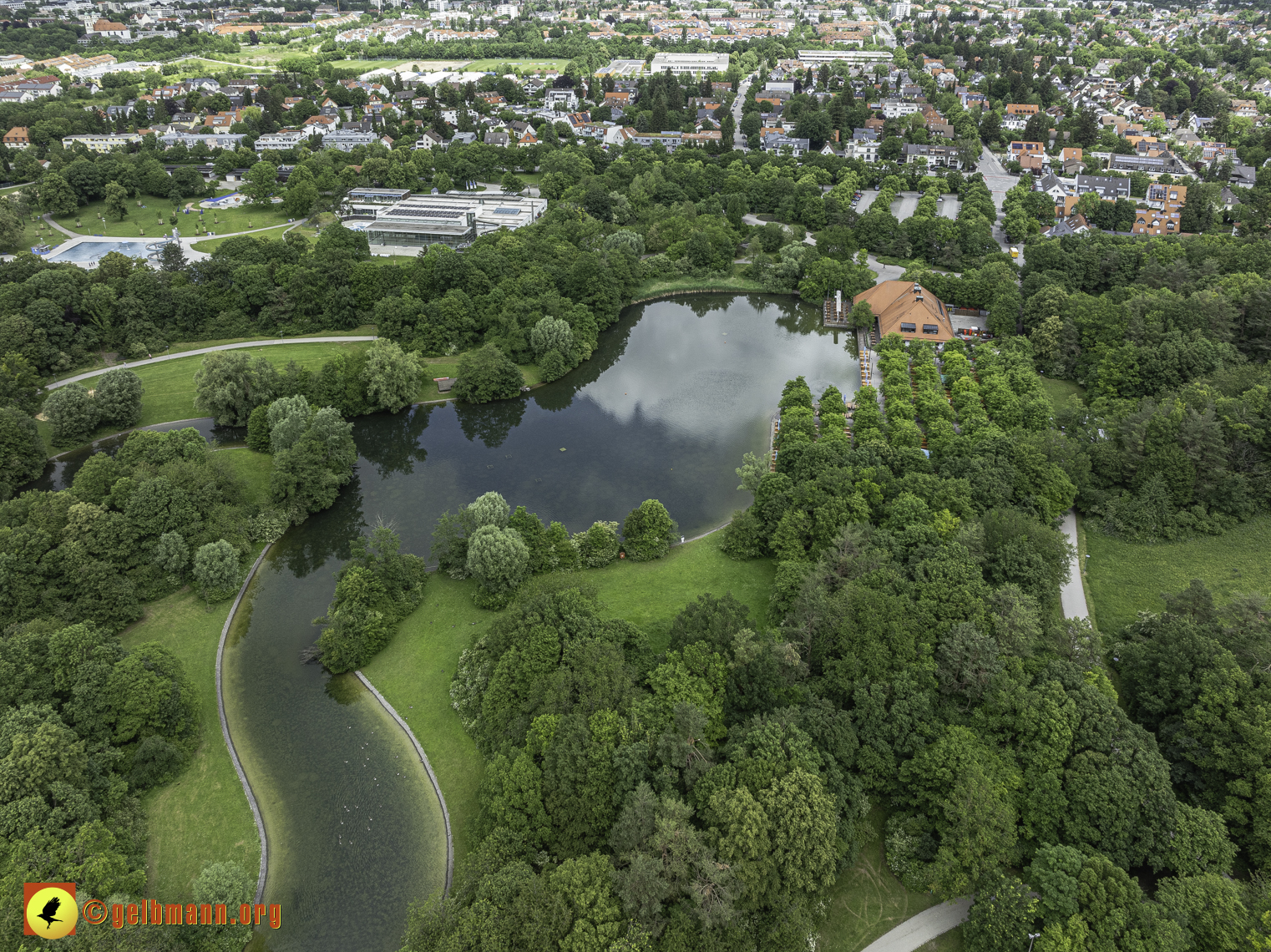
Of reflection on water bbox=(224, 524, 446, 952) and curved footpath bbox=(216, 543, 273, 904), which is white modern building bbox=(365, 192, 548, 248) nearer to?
curved footpath bbox=(216, 543, 273, 904)

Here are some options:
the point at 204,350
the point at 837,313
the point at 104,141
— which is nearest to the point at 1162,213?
the point at 837,313

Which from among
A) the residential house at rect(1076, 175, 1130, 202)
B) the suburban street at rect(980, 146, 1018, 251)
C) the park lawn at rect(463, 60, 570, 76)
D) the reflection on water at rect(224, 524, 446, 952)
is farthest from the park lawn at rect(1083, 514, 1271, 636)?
the park lawn at rect(463, 60, 570, 76)

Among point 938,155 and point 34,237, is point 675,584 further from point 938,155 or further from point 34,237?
point 938,155

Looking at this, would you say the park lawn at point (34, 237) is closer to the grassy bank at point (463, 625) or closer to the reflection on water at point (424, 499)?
the reflection on water at point (424, 499)

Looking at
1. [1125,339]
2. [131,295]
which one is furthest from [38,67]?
[1125,339]

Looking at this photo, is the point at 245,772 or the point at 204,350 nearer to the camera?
the point at 245,772

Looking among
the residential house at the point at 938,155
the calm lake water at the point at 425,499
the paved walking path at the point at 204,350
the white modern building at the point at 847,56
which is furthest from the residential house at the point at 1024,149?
the paved walking path at the point at 204,350

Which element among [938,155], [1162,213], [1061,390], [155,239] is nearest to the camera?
[1061,390]
